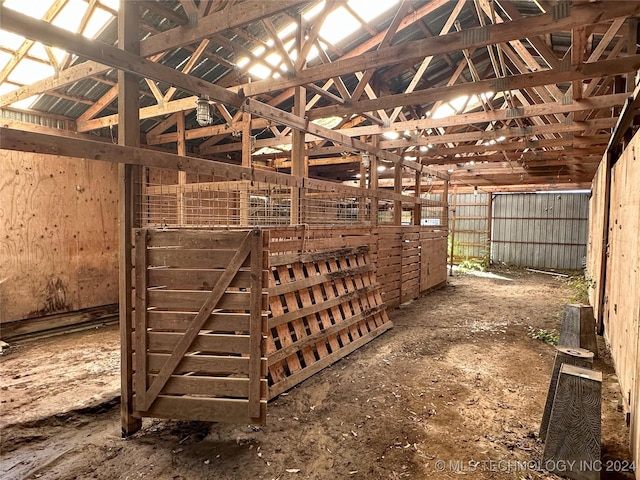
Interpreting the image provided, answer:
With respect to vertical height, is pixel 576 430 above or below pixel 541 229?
below

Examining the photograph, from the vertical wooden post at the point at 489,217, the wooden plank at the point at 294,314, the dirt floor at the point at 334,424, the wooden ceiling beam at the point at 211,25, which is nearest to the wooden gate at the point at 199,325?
the dirt floor at the point at 334,424

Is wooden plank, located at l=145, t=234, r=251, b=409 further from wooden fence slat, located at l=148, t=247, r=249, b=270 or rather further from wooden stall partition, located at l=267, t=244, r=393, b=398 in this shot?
wooden stall partition, located at l=267, t=244, r=393, b=398

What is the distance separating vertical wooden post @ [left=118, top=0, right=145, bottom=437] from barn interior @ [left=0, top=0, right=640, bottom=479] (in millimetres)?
16

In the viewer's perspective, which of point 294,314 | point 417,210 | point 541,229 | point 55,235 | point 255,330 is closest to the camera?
point 255,330

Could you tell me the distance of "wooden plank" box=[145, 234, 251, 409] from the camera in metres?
2.74

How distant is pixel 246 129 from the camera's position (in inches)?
261

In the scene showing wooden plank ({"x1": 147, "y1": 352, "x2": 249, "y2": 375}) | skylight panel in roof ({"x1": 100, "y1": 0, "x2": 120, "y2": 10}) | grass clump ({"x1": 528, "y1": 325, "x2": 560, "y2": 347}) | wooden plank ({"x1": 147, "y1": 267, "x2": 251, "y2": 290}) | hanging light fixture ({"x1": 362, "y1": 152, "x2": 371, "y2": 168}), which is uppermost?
skylight panel in roof ({"x1": 100, "y1": 0, "x2": 120, "y2": 10})

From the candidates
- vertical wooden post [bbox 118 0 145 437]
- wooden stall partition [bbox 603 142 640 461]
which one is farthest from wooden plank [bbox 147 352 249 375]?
wooden stall partition [bbox 603 142 640 461]

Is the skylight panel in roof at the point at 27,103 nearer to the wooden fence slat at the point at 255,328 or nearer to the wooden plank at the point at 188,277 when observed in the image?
the wooden plank at the point at 188,277

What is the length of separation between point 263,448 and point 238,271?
54.8 inches

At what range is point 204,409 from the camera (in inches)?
109

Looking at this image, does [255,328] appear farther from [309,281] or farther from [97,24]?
[97,24]

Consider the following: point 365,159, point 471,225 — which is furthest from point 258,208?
point 471,225

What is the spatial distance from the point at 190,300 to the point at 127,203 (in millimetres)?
934
